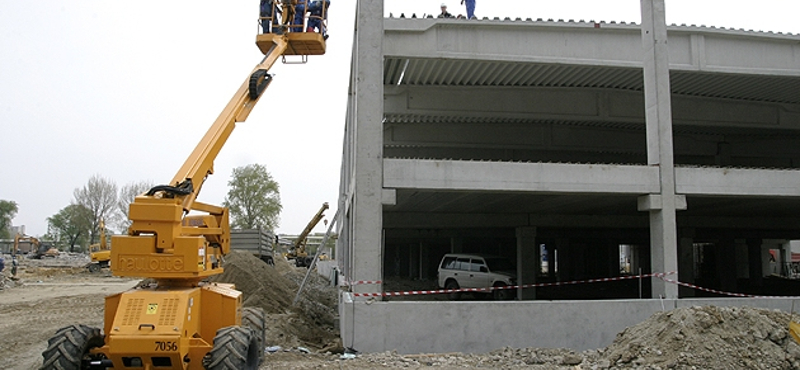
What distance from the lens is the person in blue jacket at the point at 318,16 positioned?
1243 centimetres

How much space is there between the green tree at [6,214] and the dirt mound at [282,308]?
70566 millimetres

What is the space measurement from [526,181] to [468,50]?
9.92ft

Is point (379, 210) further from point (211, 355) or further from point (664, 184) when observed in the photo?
point (664, 184)

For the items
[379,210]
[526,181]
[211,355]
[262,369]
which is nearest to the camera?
[211,355]

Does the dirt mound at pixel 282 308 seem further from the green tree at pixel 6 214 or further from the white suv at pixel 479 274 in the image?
the green tree at pixel 6 214

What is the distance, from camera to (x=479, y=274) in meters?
20.7

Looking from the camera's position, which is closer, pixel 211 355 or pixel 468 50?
pixel 211 355

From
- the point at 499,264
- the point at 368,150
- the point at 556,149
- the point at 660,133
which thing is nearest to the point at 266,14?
the point at 368,150

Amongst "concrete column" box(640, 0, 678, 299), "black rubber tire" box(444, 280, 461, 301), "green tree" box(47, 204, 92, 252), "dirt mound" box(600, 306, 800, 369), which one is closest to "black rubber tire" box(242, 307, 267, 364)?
"dirt mound" box(600, 306, 800, 369)

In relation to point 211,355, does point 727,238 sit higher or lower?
higher

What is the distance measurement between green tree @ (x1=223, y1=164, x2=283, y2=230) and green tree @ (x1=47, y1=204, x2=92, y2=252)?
1791 centimetres

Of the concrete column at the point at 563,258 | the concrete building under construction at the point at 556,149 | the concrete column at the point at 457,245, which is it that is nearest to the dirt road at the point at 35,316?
the concrete building under construction at the point at 556,149

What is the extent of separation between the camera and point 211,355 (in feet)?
22.7

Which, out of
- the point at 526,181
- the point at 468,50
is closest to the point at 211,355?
the point at 526,181
